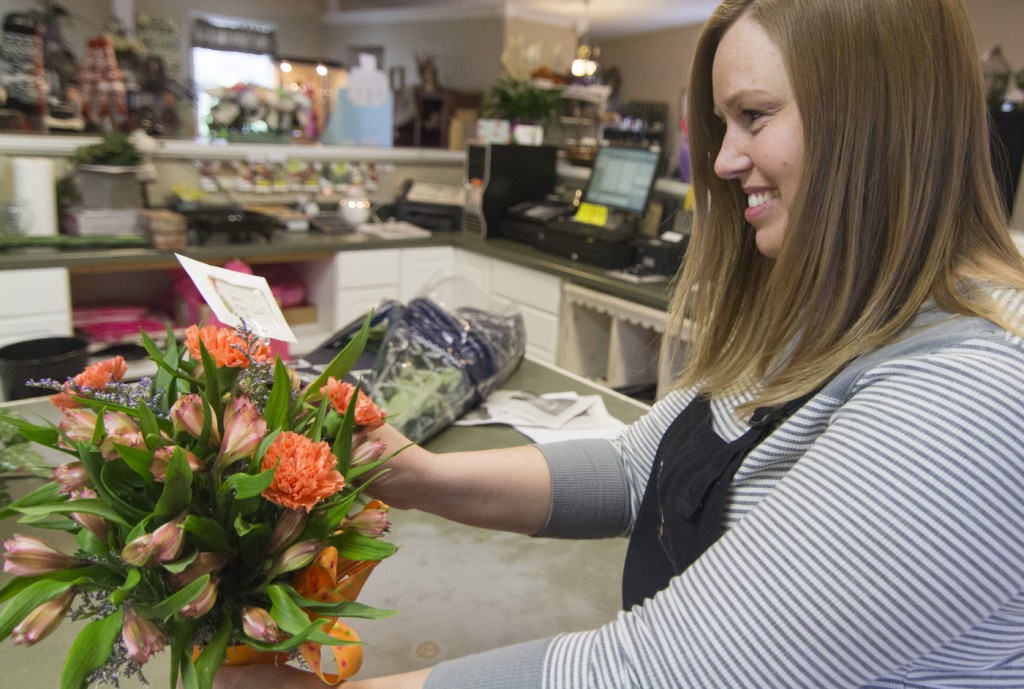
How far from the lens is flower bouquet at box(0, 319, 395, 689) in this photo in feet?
2.06

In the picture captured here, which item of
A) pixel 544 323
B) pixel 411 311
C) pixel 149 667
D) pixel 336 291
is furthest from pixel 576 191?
pixel 149 667

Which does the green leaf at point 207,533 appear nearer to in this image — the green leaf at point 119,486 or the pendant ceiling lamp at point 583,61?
the green leaf at point 119,486

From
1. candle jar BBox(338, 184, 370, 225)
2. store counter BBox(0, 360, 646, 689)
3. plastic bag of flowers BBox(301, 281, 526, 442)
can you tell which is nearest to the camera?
store counter BBox(0, 360, 646, 689)

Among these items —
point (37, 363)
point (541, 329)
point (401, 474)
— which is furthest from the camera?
point (541, 329)

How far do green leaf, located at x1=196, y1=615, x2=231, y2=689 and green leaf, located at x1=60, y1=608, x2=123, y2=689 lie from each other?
67 mm

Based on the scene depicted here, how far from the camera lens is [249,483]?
0.64 m

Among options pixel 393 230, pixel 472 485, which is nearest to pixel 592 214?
pixel 393 230

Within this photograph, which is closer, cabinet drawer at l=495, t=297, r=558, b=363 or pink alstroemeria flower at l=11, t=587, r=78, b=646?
pink alstroemeria flower at l=11, t=587, r=78, b=646

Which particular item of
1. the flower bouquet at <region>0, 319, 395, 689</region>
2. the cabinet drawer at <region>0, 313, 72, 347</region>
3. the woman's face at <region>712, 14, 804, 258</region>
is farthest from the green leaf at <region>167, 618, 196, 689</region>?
the cabinet drawer at <region>0, 313, 72, 347</region>

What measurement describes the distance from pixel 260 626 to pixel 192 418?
0.19 meters

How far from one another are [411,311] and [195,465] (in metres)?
1.00

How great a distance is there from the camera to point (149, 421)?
2.29 feet

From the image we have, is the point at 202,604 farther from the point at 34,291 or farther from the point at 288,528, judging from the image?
the point at 34,291

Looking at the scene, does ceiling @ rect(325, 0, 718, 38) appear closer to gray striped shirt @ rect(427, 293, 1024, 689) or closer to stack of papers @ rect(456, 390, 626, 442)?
stack of papers @ rect(456, 390, 626, 442)
